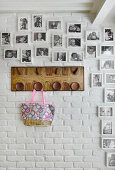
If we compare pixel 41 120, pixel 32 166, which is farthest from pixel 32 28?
pixel 32 166

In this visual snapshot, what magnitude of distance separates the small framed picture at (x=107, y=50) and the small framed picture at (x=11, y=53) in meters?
1.04

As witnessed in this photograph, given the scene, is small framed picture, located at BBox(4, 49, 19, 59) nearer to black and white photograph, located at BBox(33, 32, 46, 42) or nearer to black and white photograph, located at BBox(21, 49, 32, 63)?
black and white photograph, located at BBox(21, 49, 32, 63)

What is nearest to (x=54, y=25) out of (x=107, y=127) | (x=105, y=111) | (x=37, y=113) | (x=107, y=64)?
(x=107, y=64)

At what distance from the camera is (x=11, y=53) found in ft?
8.35

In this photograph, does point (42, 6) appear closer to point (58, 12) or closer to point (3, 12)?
point (58, 12)

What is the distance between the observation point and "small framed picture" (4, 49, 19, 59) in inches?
100.0

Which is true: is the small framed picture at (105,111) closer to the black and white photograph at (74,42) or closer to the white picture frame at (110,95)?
the white picture frame at (110,95)

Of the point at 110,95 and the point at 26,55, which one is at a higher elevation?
the point at 26,55

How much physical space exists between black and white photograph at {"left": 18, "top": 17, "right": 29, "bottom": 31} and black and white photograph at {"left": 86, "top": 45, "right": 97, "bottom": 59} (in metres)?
0.79

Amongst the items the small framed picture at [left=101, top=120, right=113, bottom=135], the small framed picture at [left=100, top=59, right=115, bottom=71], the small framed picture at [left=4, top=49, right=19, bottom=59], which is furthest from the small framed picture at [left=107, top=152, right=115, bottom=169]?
the small framed picture at [left=4, top=49, right=19, bottom=59]

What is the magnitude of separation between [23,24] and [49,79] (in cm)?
75

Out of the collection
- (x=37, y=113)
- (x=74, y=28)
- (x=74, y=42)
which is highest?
(x=74, y=28)

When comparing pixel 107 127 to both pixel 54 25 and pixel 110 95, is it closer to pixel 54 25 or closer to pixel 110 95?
pixel 110 95

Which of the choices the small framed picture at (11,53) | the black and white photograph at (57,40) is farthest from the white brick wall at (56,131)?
the black and white photograph at (57,40)
